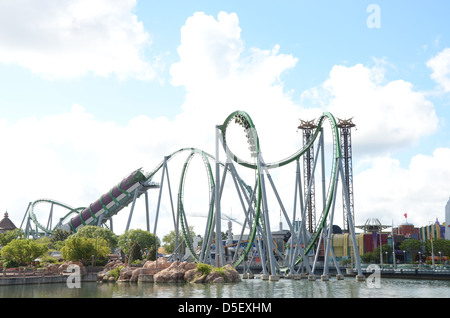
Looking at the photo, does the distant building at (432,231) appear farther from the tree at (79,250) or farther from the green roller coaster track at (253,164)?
the tree at (79,250)

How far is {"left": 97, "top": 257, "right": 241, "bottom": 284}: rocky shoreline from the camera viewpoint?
46.8m

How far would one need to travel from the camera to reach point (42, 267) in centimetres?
6275

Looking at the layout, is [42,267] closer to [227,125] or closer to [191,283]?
[191,283]

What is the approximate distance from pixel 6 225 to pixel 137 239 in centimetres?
5346

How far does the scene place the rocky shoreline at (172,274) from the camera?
46.8m

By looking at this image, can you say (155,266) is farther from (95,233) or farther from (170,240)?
(170,240)

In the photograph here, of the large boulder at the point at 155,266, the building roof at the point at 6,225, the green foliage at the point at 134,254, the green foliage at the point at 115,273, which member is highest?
the building roof at the point at 6,225

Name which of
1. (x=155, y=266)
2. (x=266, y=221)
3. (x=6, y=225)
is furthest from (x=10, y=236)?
(x=266, y=221)

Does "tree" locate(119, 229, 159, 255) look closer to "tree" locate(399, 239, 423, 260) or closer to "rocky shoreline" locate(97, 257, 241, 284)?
"rocky shoreline" locate(97, 257, 241, 284)

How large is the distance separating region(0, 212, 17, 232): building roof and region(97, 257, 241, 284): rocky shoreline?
62.1m

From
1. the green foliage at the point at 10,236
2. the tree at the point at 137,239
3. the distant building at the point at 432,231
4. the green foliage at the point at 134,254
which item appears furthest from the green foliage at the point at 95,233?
the distant building at the point at 432,231

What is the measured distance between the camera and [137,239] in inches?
2835

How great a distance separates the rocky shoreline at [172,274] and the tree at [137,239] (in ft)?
46.7
